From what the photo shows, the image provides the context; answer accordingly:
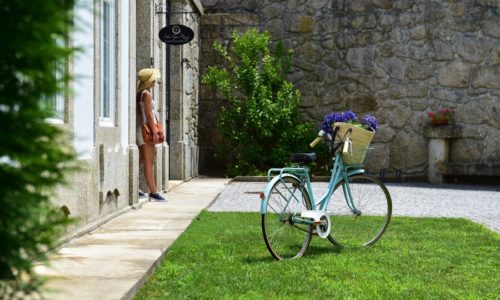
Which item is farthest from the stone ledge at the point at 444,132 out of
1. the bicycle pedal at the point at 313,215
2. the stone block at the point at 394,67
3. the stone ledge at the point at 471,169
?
the bicycle pedal at the point at 313,215

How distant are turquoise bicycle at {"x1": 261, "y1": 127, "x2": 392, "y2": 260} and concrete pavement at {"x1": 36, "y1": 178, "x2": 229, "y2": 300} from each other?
84 cm

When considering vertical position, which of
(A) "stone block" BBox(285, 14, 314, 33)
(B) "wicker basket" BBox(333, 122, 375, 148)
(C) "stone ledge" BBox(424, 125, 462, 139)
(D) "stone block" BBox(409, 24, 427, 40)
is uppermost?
(A) "stone block" BBox(285, 14, 314, 33)

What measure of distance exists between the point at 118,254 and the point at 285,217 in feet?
3.89

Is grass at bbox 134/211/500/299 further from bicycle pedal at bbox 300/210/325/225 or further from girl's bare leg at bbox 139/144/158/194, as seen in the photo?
girl's bare leg at bbox 139/144/158/194

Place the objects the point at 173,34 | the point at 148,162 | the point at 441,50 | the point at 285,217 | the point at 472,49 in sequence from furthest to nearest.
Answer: the point at 441,50
the point at 472,49
the point at 173,34
the point at 148,162
the point at 285,217

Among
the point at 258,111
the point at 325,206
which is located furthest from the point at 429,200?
the point at 325,206

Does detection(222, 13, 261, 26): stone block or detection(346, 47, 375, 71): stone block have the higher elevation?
detection(222, 13, 261, 26): stone block

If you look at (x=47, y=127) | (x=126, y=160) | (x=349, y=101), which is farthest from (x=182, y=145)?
(x=47, y=127)

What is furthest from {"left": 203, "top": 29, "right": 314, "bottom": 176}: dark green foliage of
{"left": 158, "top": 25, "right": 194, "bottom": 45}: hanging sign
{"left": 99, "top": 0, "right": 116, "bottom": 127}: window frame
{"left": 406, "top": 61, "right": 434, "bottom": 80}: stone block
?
{"left": 99, "top": 0, "right": 116, "bottom": 127}: window frame

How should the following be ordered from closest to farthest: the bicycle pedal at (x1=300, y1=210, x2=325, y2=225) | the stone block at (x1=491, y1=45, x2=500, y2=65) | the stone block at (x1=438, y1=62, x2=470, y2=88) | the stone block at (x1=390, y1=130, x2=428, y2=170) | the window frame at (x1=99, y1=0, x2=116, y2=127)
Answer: the bicycle pedal at (x1=300, y1=210, x2=325, y2=225) < the window frame at (x1=99, y1=0, x2=116, y2=127) < the stone block at (x1=491, y1=45, x2=500, y2=65) < the stone block at (x1=438, y1=62, x2=470, y2=88) < the stone block at (x1=390, y1=130, x2=428, y2=170)

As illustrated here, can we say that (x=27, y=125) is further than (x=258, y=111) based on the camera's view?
No

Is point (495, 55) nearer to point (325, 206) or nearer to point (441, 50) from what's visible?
point (441, 50)

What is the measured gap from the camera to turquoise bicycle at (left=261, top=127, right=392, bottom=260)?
5.65 m

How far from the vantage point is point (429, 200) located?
11.1m
